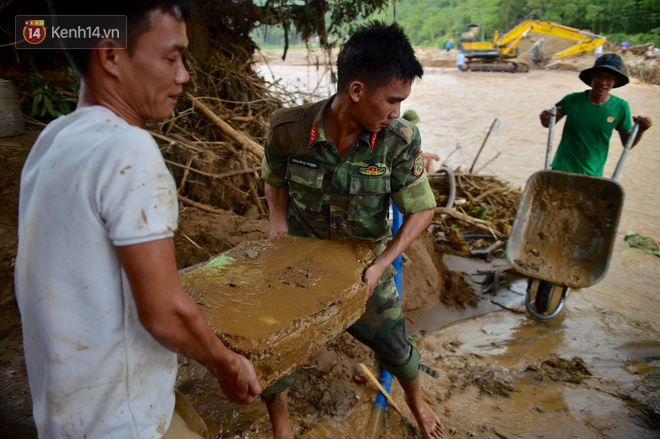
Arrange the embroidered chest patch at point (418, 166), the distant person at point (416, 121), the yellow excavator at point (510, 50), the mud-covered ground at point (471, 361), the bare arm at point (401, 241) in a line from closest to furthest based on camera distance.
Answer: the bare arm at point (401, 241) → the embroidered chest patch at point (418, 166) → the mud-covered ground at point (471, 361) → the distant person at point (416, 121) → the yellow excavator at point (510, 50)

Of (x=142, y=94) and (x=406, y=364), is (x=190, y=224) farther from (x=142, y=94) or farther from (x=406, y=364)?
(x=142, y=94)

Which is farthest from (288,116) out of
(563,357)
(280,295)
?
(563,357)

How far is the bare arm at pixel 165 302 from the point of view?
874 millimetres

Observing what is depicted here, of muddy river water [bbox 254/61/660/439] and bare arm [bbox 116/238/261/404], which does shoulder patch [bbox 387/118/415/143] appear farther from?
muddy river water [bbox 254/61/660/439]

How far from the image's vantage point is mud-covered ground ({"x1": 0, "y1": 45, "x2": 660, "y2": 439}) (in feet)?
8.44

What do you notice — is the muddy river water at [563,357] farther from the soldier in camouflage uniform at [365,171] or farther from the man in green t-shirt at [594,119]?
the man in green t-shirt at [594,119]

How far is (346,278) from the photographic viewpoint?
6.18 ft

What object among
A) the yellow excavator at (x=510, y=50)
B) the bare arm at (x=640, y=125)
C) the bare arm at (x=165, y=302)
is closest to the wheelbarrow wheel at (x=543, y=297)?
the bare arm at (x=640, y=125)

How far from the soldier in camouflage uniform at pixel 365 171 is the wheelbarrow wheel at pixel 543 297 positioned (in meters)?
2.11

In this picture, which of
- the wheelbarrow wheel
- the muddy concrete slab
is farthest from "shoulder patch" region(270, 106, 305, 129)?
the wheelbarrow wheel

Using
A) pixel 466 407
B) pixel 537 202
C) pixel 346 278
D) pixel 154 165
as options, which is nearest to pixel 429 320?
pixel 466 407

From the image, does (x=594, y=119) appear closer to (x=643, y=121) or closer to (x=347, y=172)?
(x=643, y=121)

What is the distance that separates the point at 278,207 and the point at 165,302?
1.60 meters

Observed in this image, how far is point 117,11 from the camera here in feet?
2.94
